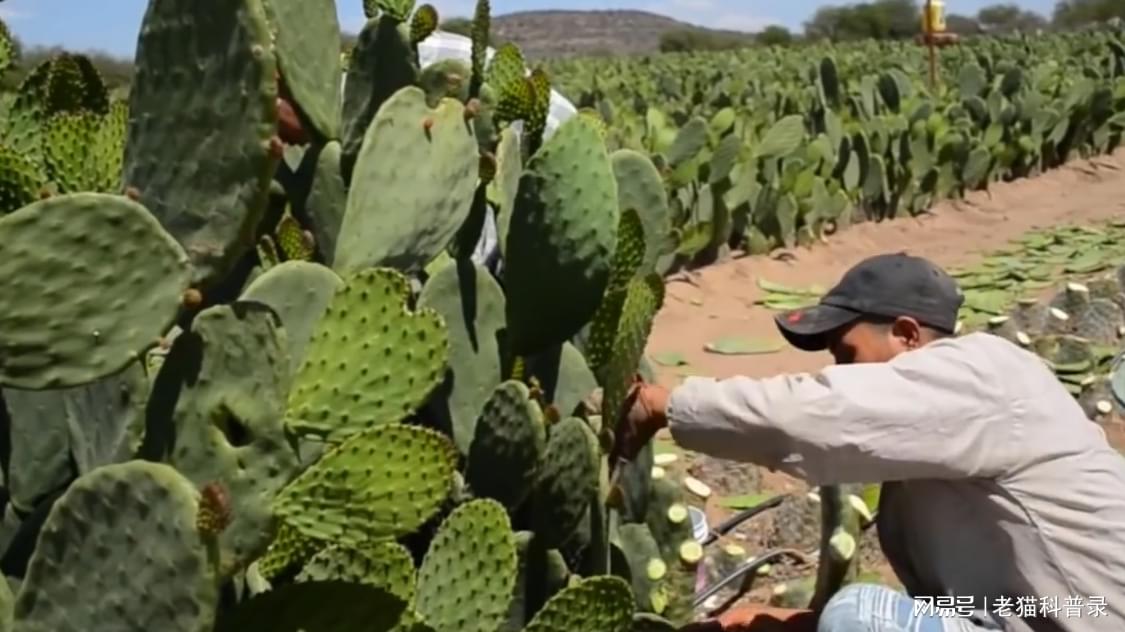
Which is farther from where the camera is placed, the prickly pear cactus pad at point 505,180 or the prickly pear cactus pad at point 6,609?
the prickly pear cactus pad at point 505,180

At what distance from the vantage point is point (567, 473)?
6.40 ft

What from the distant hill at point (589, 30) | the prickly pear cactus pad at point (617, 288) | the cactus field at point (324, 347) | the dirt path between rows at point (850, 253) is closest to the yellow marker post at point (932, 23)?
the dirt path between rows at point (850, 253)

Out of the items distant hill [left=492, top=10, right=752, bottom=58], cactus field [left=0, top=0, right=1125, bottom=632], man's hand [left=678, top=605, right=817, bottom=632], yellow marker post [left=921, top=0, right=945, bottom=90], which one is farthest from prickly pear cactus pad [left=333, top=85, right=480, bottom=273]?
distant hill [left=492, top=10, right=752, bottom=58]

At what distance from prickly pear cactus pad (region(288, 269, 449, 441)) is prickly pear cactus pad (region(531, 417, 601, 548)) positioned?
0.51 m

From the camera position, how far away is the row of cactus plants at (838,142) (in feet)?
23.3

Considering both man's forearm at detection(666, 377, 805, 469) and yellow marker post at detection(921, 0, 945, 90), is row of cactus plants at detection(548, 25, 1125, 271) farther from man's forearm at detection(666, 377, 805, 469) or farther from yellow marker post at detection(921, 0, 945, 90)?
man's forearm at detection(666, 377, 805, 469)

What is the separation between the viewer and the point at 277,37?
72.4 inches

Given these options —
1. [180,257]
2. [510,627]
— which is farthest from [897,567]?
[180,257]

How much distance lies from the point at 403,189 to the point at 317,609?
0.56 metres

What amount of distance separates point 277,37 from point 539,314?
470 millimetres

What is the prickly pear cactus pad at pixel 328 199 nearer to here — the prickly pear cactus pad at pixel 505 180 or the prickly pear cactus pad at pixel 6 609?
the prickly pear cactus pad at pixel 505 180

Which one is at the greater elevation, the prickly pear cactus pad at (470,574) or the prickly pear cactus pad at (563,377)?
the prickly pear cactus pad at (563,377)

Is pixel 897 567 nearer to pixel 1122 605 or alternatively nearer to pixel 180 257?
pixel 1122 605

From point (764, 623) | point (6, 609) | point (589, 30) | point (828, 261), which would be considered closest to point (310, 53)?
point (6, 609)
